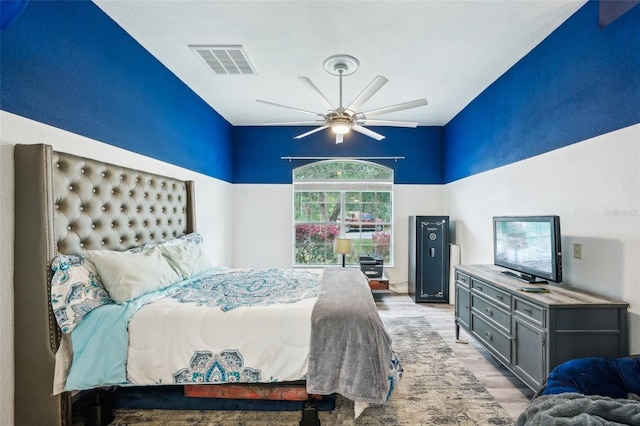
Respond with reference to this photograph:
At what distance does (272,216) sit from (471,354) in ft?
11.1

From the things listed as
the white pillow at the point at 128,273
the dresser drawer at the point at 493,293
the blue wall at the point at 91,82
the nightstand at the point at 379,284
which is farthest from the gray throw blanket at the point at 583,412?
the nightstand at the point at 379,284

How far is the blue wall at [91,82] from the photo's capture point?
1.71 metres

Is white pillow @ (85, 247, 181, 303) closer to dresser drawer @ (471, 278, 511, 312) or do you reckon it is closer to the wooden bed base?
the wooden bed base

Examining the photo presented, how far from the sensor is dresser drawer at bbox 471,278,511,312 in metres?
2.30

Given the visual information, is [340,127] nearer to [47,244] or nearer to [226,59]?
[226,59]

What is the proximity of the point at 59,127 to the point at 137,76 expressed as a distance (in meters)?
0.98

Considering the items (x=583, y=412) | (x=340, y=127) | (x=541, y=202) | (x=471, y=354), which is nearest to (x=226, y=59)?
(x=340, y=127)

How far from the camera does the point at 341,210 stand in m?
5.11

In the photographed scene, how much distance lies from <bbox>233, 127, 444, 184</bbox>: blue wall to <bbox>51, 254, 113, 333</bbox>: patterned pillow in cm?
340

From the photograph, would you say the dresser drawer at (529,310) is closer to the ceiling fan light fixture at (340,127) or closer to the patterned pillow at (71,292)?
the ceiling fan light fixture at (340,127)

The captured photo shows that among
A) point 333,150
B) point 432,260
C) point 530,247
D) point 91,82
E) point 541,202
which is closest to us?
point 91,82

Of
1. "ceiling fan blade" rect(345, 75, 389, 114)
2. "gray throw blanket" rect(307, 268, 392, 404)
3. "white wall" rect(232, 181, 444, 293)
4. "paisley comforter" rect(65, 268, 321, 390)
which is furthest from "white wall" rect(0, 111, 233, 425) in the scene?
"white wall" rect(232, 181, 444, 293)

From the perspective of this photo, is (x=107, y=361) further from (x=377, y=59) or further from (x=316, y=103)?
(x=316, y=103)

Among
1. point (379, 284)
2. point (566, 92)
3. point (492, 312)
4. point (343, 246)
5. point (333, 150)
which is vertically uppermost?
point (333, 150)
